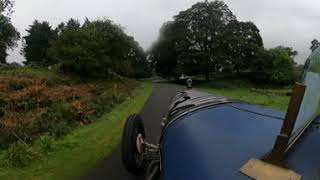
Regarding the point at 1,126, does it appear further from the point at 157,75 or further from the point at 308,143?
the point at 157,75

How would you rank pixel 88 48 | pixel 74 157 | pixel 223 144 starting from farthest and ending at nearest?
pixel 88 48 < pixel 74 157 < pixel 223 144

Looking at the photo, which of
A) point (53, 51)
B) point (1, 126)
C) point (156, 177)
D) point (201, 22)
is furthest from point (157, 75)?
point (156, 177)

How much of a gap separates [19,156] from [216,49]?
52.7m

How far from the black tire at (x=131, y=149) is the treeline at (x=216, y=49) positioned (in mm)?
54157

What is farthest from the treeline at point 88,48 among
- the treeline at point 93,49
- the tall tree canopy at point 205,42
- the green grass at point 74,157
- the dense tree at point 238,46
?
the green grass at point 74,157

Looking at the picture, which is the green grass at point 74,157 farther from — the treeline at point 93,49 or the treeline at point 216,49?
the treeline at point 216,49

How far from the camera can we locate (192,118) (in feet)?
16.2

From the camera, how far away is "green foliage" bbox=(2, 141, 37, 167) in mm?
10500

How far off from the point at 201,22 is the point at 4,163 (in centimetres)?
5584

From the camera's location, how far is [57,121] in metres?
17.4

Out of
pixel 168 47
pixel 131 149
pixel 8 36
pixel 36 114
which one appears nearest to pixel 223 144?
pixel 131 149

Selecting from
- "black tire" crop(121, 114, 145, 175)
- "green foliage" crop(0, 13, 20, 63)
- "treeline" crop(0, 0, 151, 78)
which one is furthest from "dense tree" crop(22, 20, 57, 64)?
"black tire" crop(121, 114, 145, 175)

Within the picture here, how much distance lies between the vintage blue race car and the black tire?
67 cm

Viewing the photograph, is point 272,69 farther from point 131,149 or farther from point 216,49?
point 131,149
